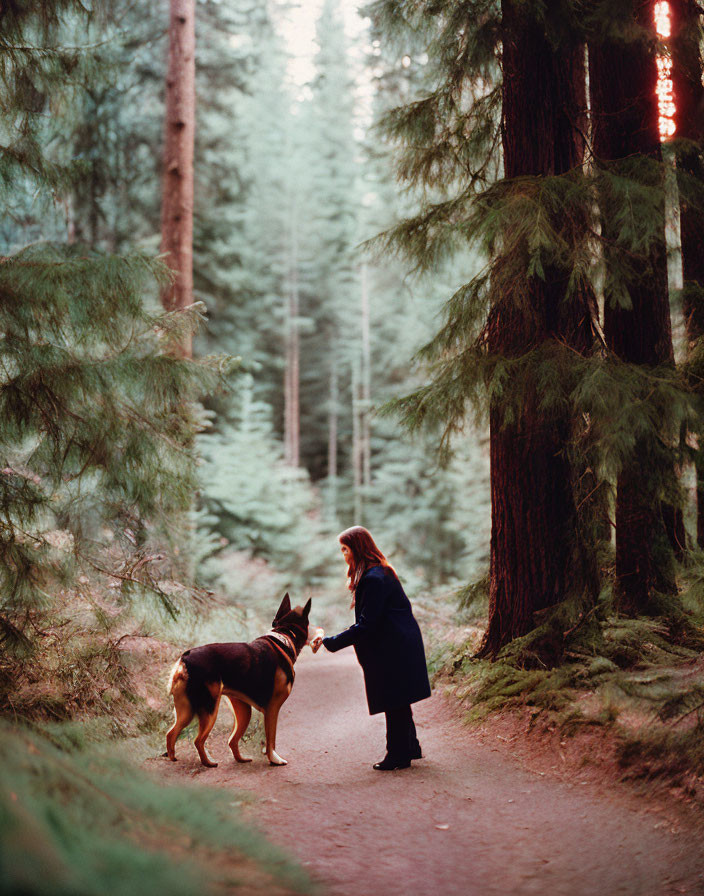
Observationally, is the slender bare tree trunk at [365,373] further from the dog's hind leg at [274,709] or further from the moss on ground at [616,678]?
the dog's hind leg at [274,709]

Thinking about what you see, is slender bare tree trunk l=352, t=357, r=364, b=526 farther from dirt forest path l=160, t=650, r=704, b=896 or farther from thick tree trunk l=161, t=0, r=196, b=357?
dirt forest path l=160, t=650, r=704, b=896

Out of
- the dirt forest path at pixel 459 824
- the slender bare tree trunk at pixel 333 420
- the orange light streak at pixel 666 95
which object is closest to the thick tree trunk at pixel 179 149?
the orange light streak at pixel 666 95

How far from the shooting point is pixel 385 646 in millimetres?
5254

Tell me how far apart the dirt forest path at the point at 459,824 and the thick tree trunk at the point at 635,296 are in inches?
90.3

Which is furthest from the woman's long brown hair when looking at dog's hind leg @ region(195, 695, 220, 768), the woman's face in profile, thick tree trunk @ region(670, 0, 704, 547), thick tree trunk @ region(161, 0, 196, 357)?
thick tree trunk @ region(161, 0, 196, 357)

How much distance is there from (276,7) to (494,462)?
87.6 feet

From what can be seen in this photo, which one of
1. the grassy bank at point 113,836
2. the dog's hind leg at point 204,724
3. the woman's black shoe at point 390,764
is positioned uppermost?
the grassy bank at point 113,836

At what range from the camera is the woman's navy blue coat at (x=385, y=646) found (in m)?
5.18

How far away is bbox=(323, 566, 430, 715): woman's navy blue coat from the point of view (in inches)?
204

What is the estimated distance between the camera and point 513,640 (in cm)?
667

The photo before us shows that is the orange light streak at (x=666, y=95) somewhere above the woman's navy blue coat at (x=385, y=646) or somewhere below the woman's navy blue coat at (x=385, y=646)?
above

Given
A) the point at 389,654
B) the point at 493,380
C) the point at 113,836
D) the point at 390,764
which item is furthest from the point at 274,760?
the point at 113,836

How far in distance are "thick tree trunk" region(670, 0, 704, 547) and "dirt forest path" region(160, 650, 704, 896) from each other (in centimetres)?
284

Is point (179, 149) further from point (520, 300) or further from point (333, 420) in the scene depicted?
point (333, 420)
